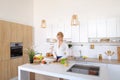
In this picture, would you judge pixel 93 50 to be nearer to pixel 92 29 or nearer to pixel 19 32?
pixel 92 29

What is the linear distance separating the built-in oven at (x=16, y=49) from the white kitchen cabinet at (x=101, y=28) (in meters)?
2.62

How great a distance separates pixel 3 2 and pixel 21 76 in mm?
2602

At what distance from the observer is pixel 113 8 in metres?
3.18

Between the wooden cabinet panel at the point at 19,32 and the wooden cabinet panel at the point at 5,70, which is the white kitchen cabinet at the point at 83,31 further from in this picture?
the wooden cabinet panel at the point at 5,70

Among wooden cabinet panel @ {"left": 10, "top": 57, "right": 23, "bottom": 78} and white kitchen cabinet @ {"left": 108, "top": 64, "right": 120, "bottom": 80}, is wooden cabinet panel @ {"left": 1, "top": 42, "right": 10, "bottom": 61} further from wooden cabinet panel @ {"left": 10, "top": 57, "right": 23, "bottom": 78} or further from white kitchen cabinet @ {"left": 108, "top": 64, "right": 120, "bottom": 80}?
white kitchen cabinet @ {"left": 108, "top": 64, "right": 120, "bottom": 80}

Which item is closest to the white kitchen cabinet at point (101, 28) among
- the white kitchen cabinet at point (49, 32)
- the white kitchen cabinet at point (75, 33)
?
the white kitchen cabinet at point (75, 33)

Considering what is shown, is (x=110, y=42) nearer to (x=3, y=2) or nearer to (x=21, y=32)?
(x=21, y=32)

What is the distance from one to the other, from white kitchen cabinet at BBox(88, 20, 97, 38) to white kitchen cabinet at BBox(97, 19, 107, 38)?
0.09 metres

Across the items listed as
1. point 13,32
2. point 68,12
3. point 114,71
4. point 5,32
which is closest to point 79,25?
point 68,12

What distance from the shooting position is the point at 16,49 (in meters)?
3.48

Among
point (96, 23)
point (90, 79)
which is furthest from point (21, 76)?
point (96, 23)

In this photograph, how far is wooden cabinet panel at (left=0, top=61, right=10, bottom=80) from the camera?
9.61 ft

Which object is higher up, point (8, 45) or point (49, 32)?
point (49, 32)

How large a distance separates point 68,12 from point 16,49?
223 cm
